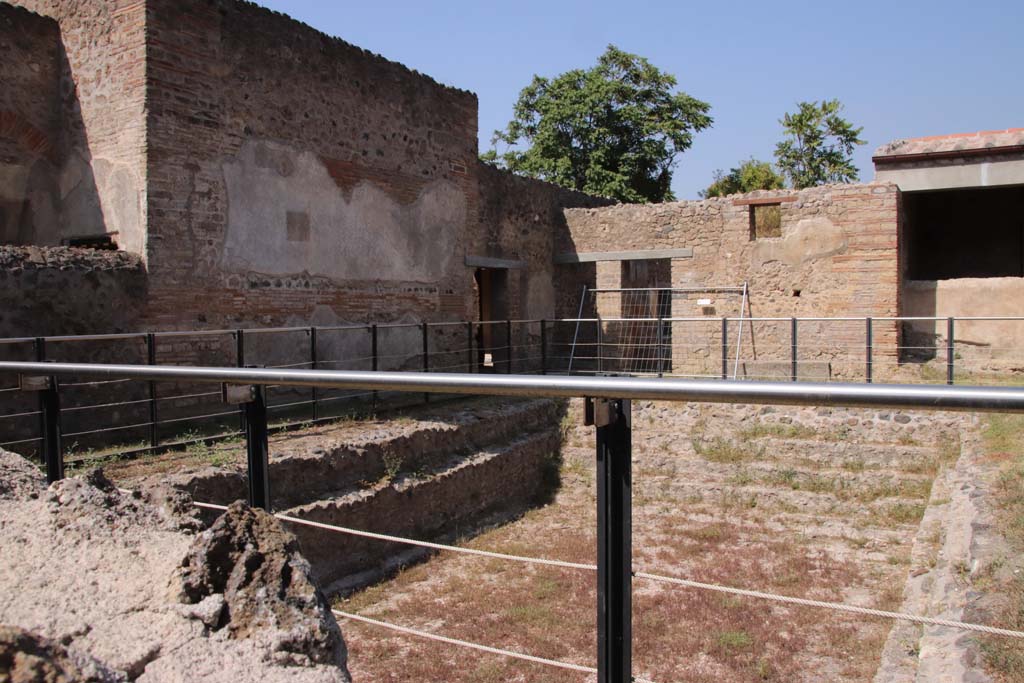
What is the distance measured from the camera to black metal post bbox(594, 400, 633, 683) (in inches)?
73.3

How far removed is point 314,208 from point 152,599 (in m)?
9.31

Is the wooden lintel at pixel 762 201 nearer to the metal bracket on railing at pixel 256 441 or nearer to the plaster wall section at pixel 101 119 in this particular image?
the plaster wall section at pixel 101 119

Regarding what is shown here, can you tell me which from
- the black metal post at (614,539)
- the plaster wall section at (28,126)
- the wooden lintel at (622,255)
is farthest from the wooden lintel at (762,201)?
the black metal post at (614,539)

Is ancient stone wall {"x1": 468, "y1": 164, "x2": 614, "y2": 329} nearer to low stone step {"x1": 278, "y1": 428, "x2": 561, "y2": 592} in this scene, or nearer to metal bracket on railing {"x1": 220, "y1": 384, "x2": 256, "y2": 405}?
low stone step {"x1": 278, "y1": 428, "x2": 561, "y2": 592}

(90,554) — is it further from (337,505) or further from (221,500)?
(337,505)

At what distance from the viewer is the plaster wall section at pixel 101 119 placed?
8695mm

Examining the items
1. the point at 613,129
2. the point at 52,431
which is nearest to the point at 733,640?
the point at 52,431

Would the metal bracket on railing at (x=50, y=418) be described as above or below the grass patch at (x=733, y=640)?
above

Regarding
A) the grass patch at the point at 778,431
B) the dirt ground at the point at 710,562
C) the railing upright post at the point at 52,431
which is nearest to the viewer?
the railing upright post at the point at 52,431

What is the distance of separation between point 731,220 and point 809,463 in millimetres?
4797

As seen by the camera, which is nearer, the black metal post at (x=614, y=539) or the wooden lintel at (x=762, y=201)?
the black metal post at (x=614, y=539)

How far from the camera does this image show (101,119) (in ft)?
29.6

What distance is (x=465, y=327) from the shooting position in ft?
44.5

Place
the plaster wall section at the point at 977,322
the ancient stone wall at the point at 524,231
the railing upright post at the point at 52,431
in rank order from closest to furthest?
the railing upright post at the point at 52,431 < the plaster wall section at the point at 977,322 < the ancient stone wall at the point at 524,231
